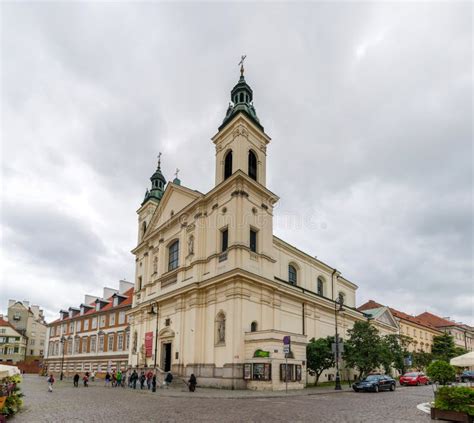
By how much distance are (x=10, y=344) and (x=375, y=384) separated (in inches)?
3124

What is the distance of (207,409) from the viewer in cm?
1593

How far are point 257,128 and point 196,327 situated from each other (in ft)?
55.9

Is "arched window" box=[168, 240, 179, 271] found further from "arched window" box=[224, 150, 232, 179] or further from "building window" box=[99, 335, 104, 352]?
"building window" box=[99, 335, 104, 352]

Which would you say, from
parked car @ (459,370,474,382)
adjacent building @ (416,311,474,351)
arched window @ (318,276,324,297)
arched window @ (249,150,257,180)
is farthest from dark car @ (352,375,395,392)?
adjacent building @ (416,311,474,351)

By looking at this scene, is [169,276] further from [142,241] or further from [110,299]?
[110,299]

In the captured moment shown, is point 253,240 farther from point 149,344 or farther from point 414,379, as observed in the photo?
point 414,379

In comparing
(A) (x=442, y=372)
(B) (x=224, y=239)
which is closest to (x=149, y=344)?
(B) (x=224, y=239)

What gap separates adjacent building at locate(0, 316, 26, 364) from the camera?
3199 inches

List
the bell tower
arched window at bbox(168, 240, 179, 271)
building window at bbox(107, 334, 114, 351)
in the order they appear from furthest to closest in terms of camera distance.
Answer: building window at bbox(107, 334, 114, 351) → arched window at bbox(168, 240, 179, 271) → the bell tower

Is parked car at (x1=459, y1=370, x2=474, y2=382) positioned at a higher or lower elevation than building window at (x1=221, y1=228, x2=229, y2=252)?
lower

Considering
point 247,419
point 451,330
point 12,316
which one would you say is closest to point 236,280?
point 247,419

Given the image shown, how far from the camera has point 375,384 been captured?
26.1 meters

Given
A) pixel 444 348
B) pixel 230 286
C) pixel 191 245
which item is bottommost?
pixel 444 348

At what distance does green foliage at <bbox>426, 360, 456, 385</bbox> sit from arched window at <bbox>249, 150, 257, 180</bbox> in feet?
69.6
